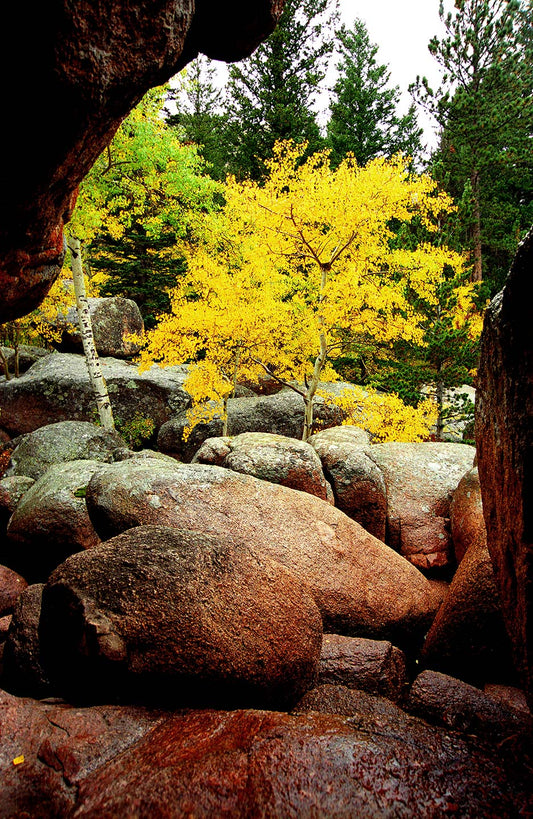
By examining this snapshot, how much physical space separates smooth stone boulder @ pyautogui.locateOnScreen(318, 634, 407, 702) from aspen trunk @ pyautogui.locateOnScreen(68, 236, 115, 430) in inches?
350

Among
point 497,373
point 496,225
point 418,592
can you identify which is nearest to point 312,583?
point 418,592

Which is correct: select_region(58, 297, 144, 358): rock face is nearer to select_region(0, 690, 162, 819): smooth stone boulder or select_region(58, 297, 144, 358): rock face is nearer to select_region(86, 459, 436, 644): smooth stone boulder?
select_region(86, 459, 436, 644): smooth stone boulder

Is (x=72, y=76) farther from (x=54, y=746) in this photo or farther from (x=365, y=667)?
(x=365, y=667)

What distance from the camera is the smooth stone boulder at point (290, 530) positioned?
517 cm

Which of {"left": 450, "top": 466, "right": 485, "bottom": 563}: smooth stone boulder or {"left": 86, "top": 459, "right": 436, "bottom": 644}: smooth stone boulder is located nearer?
{"left": 86, "top": 459, "right": 436, "bottom": 644}: smooth stone boulder

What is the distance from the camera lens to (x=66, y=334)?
16.2m

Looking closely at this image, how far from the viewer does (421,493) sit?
8047 millimetres

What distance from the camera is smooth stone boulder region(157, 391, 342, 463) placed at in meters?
13.5

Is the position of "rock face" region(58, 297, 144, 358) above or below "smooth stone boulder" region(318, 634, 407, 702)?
above

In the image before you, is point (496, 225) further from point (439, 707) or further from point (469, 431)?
point (439, 707)

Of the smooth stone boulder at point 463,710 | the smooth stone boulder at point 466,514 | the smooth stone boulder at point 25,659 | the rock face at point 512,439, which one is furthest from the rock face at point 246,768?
the smooth stone boulder at point 466,514

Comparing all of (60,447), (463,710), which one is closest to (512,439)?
(463,710)

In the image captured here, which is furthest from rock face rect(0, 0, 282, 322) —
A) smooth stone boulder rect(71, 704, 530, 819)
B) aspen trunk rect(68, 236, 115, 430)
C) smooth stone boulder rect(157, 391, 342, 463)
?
smooth stone boulder rect(157, 391, 342, 463)

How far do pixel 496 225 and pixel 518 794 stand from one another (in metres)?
25.2
